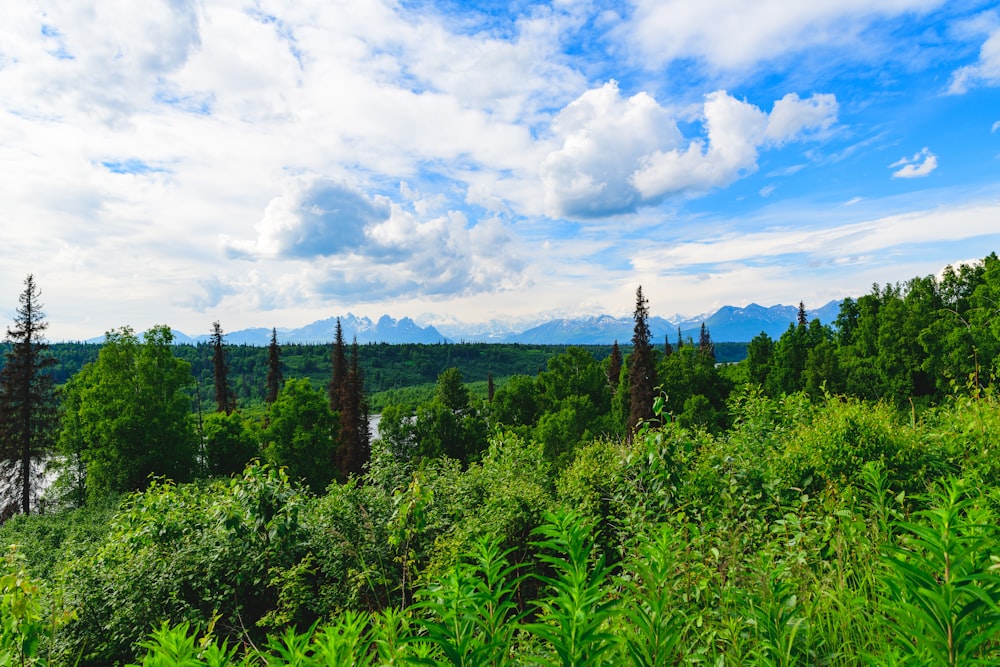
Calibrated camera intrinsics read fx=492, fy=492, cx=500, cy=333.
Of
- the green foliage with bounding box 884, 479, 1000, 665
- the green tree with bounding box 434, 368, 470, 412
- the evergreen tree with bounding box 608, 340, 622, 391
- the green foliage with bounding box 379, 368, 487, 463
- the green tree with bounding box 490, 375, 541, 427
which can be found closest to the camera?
the green foliage with bounding box 884, 479, 1000, 665

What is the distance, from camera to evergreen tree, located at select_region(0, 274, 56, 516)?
96.5ft

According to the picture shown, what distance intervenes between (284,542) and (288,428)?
1028 inches

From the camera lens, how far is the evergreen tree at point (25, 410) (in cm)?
2942

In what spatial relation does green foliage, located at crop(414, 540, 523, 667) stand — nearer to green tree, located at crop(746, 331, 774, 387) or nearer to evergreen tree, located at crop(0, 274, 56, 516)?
evergreen tree, located at crop(0, 274, 56, 516)

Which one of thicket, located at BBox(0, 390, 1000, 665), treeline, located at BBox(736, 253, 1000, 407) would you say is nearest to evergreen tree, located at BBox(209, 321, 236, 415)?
thicket, located at BBox(0, 390, 1000, 665)

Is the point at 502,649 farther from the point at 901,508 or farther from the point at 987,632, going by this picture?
the point at 901,508

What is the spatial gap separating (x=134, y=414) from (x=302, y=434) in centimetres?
870

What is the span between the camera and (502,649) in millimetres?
1574

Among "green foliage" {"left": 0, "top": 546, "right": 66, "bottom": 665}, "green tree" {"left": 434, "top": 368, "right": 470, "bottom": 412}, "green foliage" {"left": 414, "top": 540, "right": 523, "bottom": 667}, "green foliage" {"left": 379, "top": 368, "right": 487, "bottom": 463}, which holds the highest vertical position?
"green foliage" {"left": 414, "top": 540, "right": 523, "bottom": 667}

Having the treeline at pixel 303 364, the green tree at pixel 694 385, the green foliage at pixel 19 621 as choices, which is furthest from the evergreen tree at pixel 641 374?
the treeline at pixel 303 364

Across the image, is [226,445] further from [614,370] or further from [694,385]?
[694,385]

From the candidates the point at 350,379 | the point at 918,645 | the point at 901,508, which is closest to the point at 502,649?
the point at 918,645

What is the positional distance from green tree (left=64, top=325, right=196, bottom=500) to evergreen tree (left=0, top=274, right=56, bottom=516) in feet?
13.2

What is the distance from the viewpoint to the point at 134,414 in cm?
2680
